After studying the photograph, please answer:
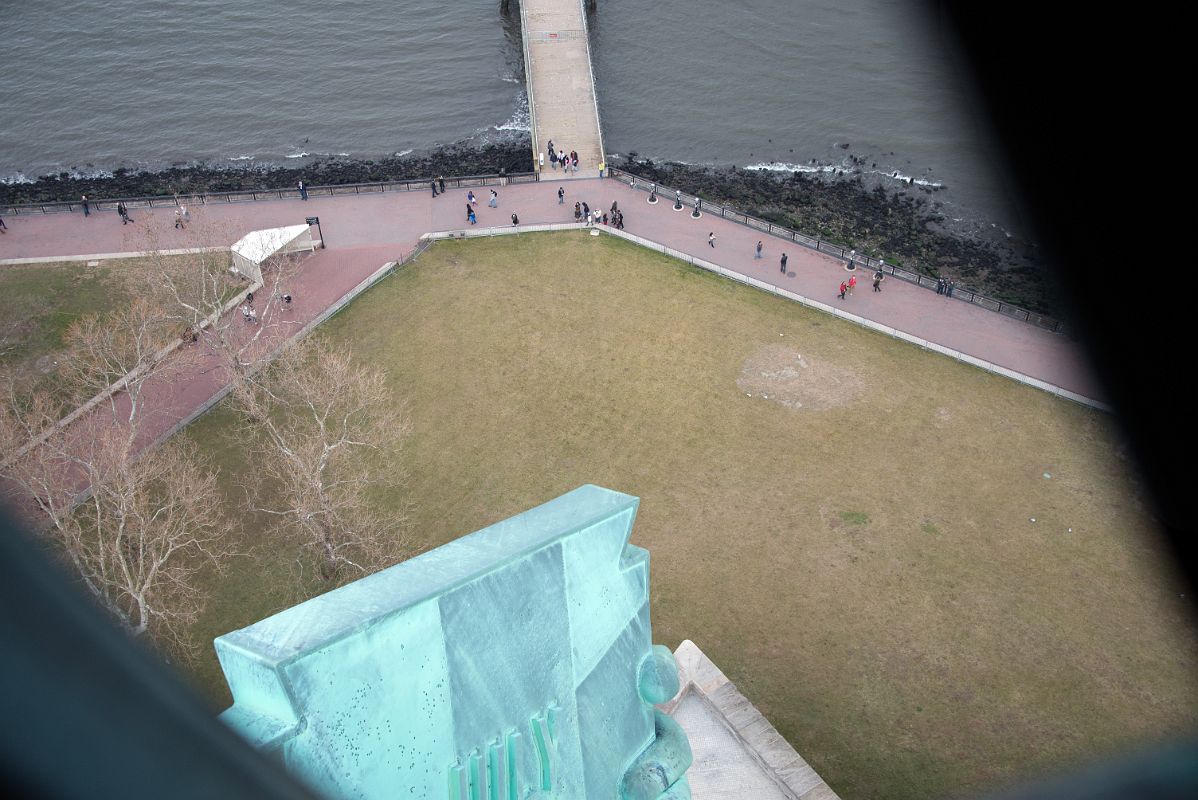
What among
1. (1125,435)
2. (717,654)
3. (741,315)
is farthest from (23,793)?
(741,315)

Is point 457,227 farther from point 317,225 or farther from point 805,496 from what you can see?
point 805,496

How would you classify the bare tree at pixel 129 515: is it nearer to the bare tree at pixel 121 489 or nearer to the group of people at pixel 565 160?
the bare tree at pixel 121 489

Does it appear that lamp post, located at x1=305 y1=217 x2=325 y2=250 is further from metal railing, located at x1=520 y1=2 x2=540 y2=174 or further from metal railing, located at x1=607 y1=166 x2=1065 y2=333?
metal railing, located at x1=607 y1=166 x2=1065 y2=333

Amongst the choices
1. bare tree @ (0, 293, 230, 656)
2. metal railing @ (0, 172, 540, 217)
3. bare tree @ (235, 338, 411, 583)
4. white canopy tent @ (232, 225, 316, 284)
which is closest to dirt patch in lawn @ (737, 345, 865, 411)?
bare tree @ (235, 338, 411, 583)

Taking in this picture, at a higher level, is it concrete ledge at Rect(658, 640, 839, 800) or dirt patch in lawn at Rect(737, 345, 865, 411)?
dirt patch in lawn at Rect(737, 345, 865, 411)

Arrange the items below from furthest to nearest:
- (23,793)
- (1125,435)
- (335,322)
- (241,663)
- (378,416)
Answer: (335,322) → (378,416) → (241,663) → (1125,435) → (23,793)

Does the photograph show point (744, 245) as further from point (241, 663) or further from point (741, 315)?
point (241, 663)
